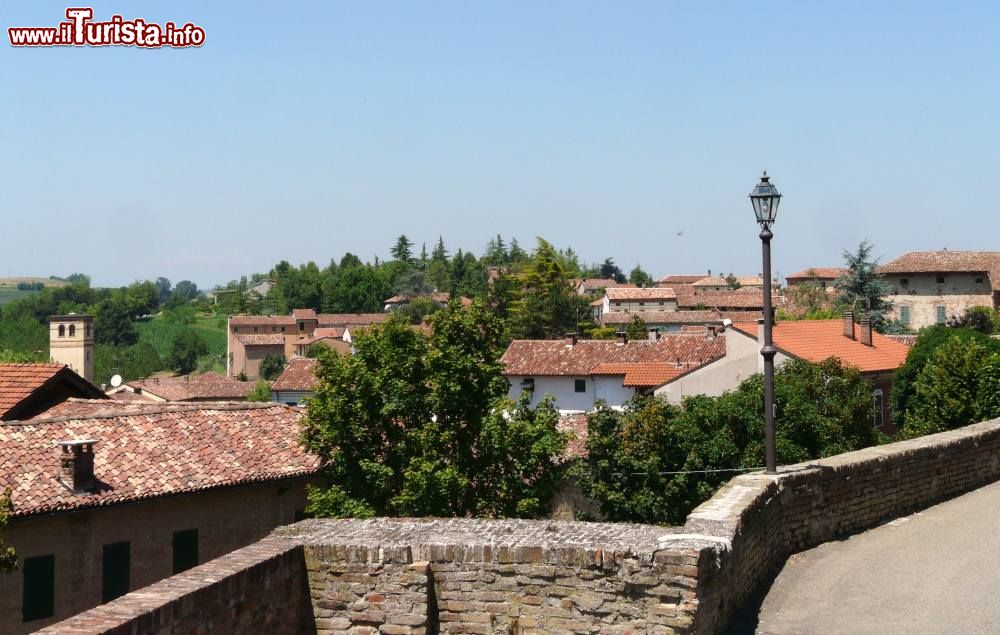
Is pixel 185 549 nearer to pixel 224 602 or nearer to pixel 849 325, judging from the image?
pixel 224 602

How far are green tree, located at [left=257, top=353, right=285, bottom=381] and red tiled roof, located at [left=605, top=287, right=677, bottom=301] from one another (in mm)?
39143

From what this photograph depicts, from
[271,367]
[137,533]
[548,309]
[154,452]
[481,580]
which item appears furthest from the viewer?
[271,367]

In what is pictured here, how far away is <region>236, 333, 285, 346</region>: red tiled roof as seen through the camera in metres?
114

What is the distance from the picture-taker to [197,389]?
72500 millimetres

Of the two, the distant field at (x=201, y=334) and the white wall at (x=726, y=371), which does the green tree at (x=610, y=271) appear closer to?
the distant field at (x=201, y=334)

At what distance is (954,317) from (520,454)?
54930 millimetres

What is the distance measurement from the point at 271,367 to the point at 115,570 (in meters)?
93.7

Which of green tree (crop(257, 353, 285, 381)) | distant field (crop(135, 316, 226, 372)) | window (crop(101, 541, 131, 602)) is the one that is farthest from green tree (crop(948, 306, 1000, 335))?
distant field (crop(135, 316, 226, 372))

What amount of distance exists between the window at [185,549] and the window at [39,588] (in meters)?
2.12

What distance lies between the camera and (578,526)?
8023 mm

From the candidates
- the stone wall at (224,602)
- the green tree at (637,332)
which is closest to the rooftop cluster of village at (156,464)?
the stone wall at (224,602)

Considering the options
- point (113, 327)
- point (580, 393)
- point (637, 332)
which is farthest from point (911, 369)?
point (113, 327)

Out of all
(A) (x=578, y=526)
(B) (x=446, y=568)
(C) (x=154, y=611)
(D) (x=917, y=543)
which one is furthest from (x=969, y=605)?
(C) (x=154, y=611)

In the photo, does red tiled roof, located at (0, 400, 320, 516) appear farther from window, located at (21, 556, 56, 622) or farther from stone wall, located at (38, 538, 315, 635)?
stone wall, located at (38, 538, 315, 635)
